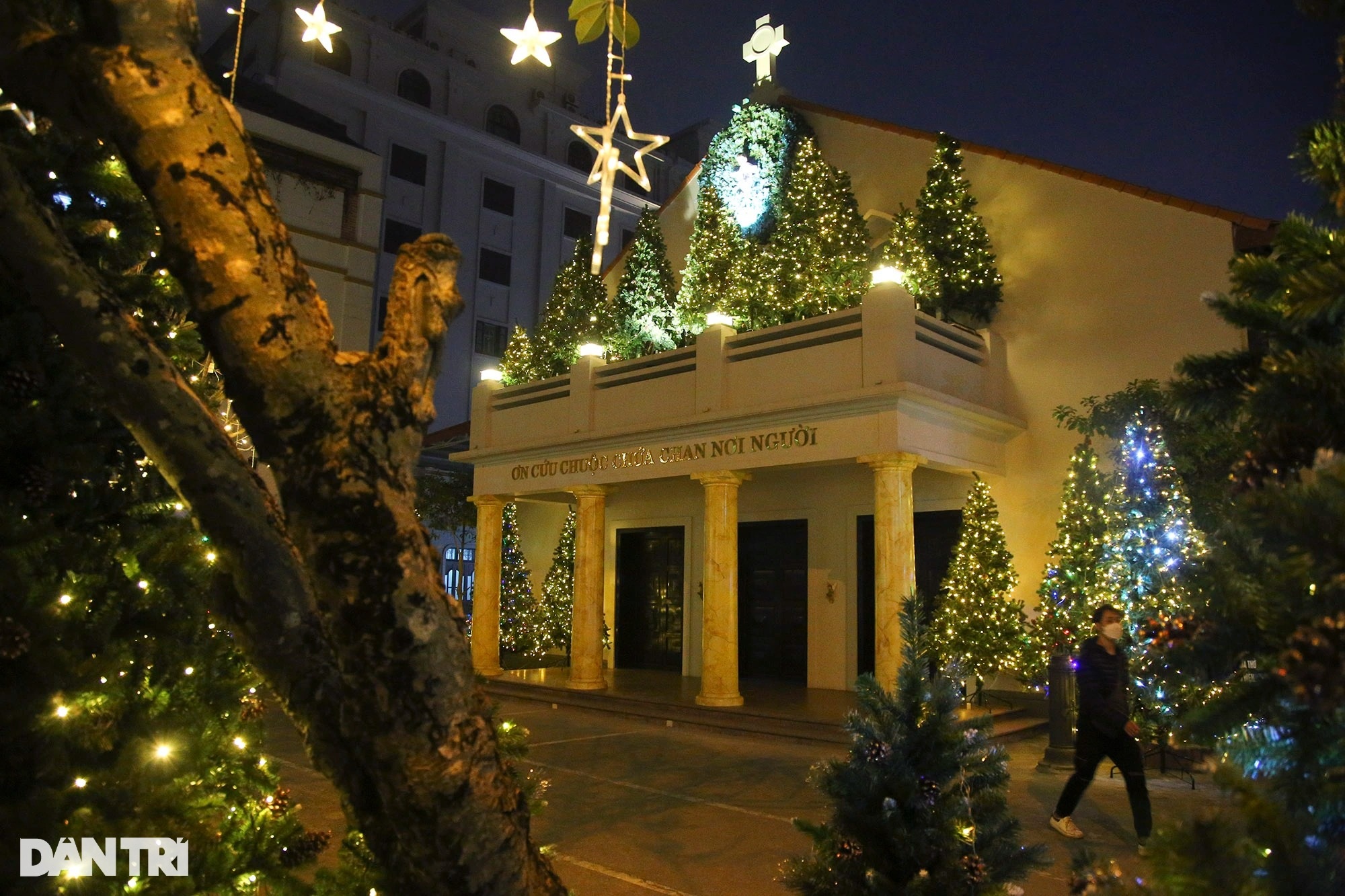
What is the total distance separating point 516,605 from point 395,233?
17233 mm

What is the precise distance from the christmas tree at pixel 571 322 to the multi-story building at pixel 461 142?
38.5 ft

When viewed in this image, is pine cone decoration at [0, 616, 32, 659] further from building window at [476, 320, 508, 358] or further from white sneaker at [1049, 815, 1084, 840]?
building window at [476, 320, 508, 358]

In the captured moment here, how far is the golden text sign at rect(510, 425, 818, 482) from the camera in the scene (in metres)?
12.6

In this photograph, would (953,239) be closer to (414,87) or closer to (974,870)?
(974,870)

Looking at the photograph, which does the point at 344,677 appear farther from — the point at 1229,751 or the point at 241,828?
the point at 1229,751

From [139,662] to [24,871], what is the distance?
0.72 meters

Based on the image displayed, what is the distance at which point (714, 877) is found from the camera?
623 cm

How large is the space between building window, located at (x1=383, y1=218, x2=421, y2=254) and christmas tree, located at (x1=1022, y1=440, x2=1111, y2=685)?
2446 centimetres

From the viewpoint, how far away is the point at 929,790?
368cm

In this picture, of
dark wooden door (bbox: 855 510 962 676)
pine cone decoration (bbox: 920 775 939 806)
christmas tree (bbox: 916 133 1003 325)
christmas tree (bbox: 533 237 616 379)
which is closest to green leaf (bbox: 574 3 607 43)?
pine cone decoration (bbox: 920 775 939 806)

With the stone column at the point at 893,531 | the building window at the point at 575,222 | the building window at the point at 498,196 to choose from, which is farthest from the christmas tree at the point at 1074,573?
the building window at the point at 575,222

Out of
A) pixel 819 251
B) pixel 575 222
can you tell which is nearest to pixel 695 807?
pixel 819 251

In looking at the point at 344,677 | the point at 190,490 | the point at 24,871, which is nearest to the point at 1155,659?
the point at 344,677

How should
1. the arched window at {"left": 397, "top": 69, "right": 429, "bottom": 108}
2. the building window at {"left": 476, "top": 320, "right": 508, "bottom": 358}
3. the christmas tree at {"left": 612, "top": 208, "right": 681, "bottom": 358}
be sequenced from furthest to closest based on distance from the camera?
the arched window at {"left": 397, "top": 69, "right": 429, "bottom": 108} → the building window at {"left": 476, "top": 320, "right": 508, "bottom": 358} → the christmas tree at {"left": 612, "top": 208, "right": 681, "bottom": 358}
